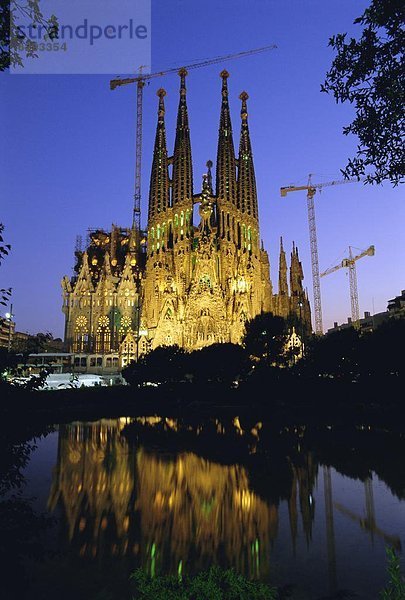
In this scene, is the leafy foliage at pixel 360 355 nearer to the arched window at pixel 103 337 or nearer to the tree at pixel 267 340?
the tree at pixel 267 340

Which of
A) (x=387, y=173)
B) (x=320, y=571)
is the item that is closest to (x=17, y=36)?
(x=387, y=173)

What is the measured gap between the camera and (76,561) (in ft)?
29.3

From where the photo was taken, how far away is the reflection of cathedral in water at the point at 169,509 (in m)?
9.49

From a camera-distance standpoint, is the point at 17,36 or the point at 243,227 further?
the point at 243,227

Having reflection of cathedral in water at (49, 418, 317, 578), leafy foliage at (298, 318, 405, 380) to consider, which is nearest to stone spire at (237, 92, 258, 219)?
leafy foliage at (298, 318, 405, 380)

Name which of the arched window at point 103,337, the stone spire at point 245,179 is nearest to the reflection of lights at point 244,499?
the arched window at point 103,337

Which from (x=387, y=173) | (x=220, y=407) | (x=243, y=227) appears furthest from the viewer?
(x=243, y=227)

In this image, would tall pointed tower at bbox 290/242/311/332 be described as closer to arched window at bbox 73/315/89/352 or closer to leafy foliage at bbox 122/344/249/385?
arched window at bbox 73/315/89/352

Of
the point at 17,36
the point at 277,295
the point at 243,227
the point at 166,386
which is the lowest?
the point at 166,386

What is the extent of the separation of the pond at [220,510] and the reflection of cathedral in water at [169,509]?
4cm

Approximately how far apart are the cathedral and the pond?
57005mm

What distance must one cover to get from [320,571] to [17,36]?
1180 centimetres

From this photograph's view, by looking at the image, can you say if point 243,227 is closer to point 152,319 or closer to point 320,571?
point 152,319

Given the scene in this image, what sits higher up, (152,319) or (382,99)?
(152,319)
